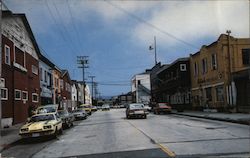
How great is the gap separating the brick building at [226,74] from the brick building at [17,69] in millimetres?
18924

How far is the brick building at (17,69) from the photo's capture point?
2961 centimetres

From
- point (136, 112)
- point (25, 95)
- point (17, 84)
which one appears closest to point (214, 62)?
point (136, 112)

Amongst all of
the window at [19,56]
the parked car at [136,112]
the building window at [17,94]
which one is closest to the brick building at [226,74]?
the parked car at [136,112]

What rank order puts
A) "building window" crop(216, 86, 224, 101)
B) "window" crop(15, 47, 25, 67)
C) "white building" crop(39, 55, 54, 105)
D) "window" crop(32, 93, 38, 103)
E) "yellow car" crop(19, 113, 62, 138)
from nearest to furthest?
"yellow car" crop(19, 113, 62, 138), "window" crop(15, 47, 25, 67), "window" crop(32, 93, 38, 103), "building window" crop(216, 86, 224, 101), "white building" crop(39, 55, 54, 105)

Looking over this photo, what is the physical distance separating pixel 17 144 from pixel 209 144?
31.5ft

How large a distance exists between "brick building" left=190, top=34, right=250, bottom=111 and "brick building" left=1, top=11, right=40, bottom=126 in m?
Answer: 18.9

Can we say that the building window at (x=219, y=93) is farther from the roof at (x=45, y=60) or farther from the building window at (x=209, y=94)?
the roof at (x=45, y=60)

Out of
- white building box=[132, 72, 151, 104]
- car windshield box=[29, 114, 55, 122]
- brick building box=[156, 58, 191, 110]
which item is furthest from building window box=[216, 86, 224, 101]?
white building box=[132, 72, 151, 104]

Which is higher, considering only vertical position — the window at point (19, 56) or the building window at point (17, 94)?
the window at point (19, 56)

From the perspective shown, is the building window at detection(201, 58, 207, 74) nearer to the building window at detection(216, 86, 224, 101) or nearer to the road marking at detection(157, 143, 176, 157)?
the building window at detection(216, 86, 224, 101)

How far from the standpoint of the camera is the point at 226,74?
39.7 m

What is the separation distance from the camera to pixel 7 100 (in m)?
29.5

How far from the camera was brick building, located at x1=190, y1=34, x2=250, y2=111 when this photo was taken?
37.2 meters

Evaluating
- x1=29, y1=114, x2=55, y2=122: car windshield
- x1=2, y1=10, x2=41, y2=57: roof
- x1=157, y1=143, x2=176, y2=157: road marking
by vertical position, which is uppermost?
x1=2, y1=10, x2=41, y2=57: roof
